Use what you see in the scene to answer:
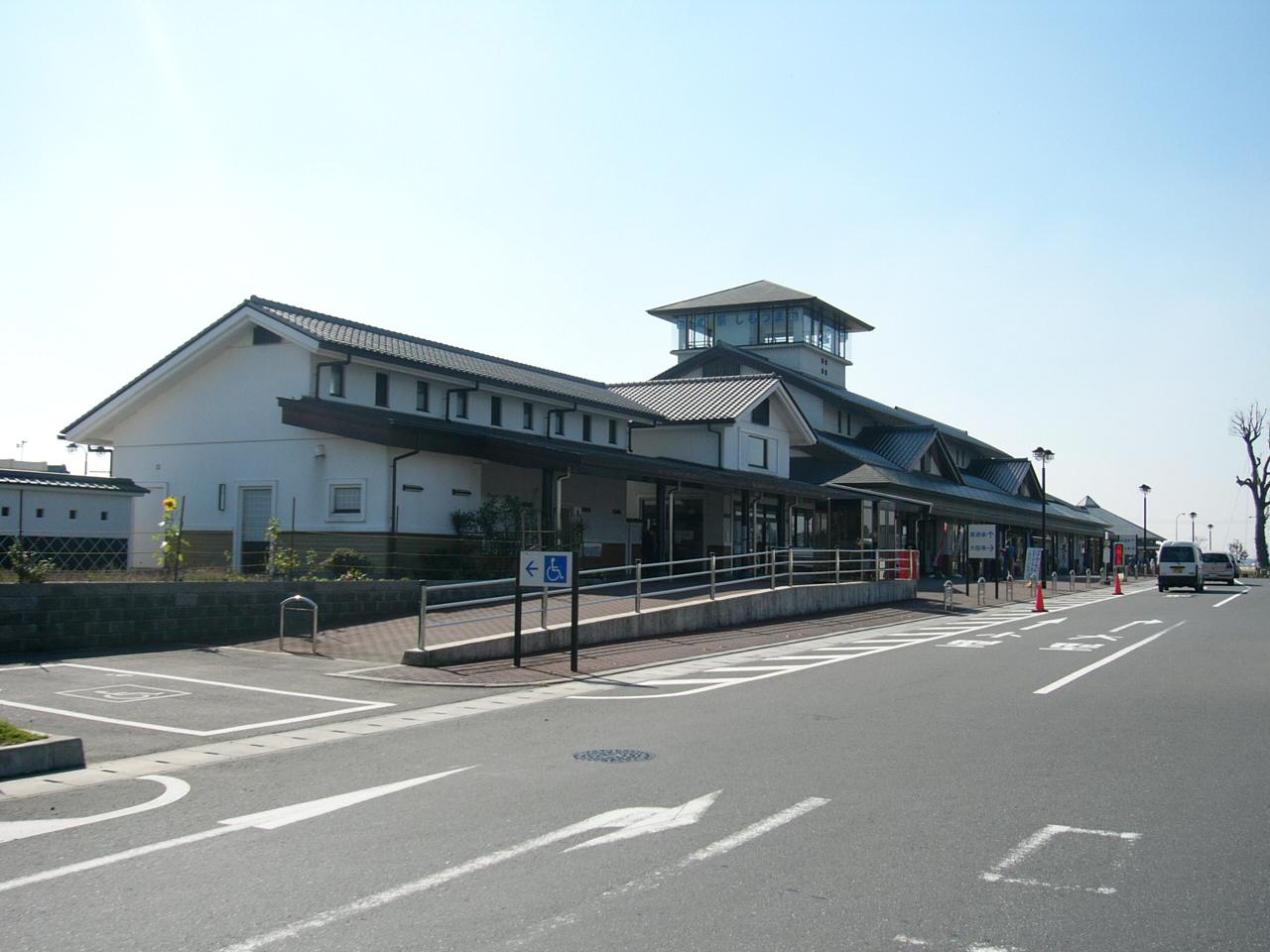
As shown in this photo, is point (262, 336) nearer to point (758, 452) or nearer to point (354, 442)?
point (354, 442)

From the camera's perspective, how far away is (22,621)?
1492 cm

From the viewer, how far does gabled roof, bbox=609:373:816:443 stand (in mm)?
35625

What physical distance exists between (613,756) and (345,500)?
16.5 m

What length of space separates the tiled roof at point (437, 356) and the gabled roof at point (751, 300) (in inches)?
733

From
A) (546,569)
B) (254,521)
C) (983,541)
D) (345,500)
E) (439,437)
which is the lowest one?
(546,569)

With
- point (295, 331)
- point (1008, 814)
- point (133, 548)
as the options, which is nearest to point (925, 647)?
point (1008, 814)

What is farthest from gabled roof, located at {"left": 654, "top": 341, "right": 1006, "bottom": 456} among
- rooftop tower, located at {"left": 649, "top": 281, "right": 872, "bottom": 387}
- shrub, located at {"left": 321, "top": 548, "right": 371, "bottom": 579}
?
shrub, located at {"left": 321, "top": 548, "right": 371, "bottom": 579}

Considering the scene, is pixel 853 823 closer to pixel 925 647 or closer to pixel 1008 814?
pixel 1008 814

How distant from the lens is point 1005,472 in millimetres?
68625

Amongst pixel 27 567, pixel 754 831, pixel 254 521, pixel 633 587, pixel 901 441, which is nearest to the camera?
pixel 754 831

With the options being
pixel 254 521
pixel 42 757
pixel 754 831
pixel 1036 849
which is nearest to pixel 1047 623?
pixel 254 521

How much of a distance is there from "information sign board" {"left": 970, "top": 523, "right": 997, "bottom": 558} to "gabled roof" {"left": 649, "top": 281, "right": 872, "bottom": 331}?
2114 centimetres

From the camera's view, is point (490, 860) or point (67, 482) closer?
point (490, 860)

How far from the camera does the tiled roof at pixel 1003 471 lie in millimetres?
67875
